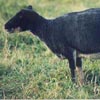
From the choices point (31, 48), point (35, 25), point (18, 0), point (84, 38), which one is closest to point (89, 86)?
point (84, 38)

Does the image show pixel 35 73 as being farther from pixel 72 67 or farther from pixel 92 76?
pixel 92 76

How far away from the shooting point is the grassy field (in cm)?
957

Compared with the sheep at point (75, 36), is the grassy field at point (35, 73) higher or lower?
lower

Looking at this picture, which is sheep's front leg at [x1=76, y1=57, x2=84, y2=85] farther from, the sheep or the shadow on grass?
the shadow on grass

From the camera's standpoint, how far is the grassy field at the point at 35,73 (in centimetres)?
957

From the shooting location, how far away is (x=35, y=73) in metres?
10.5

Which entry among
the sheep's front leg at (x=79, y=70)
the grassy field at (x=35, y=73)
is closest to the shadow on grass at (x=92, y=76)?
the grassy field at (x=35, y=73)

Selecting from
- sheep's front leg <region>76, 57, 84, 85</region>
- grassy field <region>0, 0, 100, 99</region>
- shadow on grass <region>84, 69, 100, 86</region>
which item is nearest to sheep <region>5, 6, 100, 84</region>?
sheep's front leg <region>76, 57, 84, 85</region>

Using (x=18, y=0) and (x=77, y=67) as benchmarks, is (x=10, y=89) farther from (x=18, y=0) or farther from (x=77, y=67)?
(x=18, y=0)

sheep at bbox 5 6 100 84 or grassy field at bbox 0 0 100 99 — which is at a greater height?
sheep at bbox 5 6 100 84

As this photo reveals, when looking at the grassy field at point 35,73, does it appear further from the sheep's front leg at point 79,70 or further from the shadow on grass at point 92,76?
the sheep's front leg at point 79,70

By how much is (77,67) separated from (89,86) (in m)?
0.69

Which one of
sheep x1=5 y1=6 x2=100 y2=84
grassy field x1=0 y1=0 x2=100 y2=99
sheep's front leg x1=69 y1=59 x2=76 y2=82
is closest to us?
grassy field x1=0 y1=0 x2=100 y2=99

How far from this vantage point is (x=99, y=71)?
10531 millimetres
